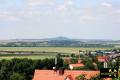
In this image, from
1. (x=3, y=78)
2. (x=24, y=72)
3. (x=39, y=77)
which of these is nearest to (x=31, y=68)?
(x=24, y=72)

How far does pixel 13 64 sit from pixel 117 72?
81611 millimetres

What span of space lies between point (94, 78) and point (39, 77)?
60.1 ft

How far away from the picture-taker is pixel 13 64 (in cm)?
10119

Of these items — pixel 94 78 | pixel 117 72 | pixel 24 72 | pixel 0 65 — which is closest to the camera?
pixel 117 72

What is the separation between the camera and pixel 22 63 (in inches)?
3868

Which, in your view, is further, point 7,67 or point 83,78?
point 7,67

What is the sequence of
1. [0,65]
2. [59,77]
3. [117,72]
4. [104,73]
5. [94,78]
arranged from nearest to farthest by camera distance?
[117,72] → [104,73] → [94,78] → [59,77] → [0,65]

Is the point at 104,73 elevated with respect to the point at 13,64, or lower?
elevated

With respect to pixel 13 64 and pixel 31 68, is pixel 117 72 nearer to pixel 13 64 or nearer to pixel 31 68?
pixel 31 68

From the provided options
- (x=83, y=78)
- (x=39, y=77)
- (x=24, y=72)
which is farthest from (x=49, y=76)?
(x=24, y=72)

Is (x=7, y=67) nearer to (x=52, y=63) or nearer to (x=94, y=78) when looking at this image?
(x=52, y=63)

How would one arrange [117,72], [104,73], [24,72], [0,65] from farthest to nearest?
[0,65] < [24,72] < [104,73] < [117,72]

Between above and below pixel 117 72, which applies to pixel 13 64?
below

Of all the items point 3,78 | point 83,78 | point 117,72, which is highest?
point 117,72
